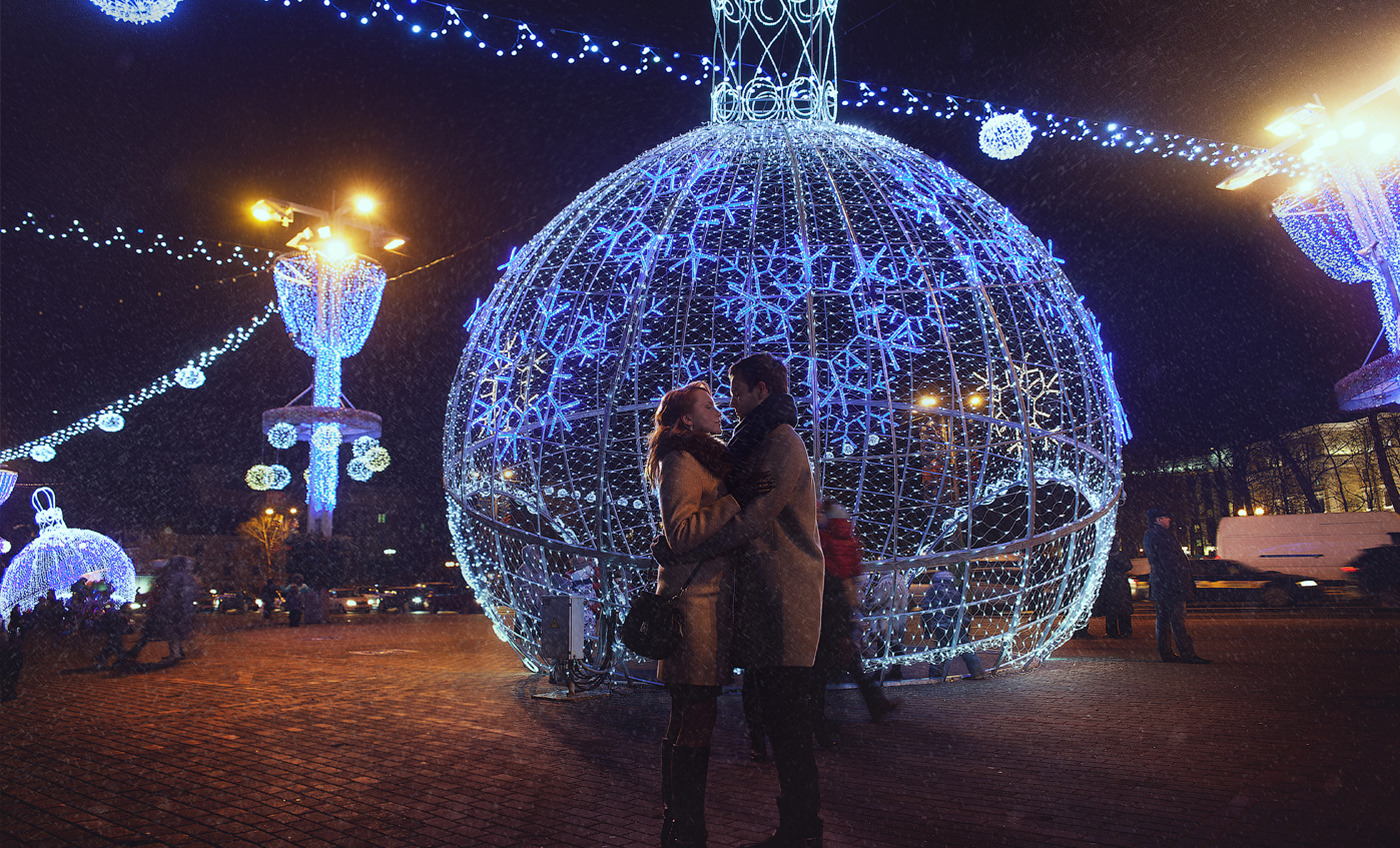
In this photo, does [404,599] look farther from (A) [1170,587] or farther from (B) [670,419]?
(B) [670,419]

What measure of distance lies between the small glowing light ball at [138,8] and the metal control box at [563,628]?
5210mm

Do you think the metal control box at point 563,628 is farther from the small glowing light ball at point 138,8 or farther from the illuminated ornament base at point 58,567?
the illuminated ornament base at point 58,567

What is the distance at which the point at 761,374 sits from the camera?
2.88 metres

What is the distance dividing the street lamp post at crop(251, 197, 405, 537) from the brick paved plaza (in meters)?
8.33

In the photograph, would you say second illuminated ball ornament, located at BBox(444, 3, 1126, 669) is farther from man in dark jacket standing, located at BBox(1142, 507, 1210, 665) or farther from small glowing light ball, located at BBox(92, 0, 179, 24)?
small glowing light ball, located at BBox(92, 0, 179, 24)

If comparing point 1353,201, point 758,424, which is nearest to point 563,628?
point 758,424

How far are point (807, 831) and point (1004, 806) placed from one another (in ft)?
4.49

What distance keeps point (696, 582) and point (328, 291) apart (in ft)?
53.3

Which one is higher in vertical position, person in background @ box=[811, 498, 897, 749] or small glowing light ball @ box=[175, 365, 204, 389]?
small glowing light ball @ box=[175, 365, 204, 389]

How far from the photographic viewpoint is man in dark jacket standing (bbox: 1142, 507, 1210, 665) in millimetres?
7957

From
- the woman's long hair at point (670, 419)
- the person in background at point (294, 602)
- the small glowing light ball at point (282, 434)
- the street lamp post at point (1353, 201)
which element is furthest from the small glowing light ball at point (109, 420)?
the street lamp post at point (1353, 201)

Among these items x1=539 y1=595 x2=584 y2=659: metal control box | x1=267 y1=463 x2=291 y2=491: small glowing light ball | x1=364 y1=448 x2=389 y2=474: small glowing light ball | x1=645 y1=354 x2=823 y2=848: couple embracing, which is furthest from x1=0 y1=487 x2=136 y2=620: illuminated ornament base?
x1=645 y1=354 x2=823 y2=848: couple embracing

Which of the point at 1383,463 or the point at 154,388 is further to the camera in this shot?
the point at 1383,463

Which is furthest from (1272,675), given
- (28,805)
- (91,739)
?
(91,739)
